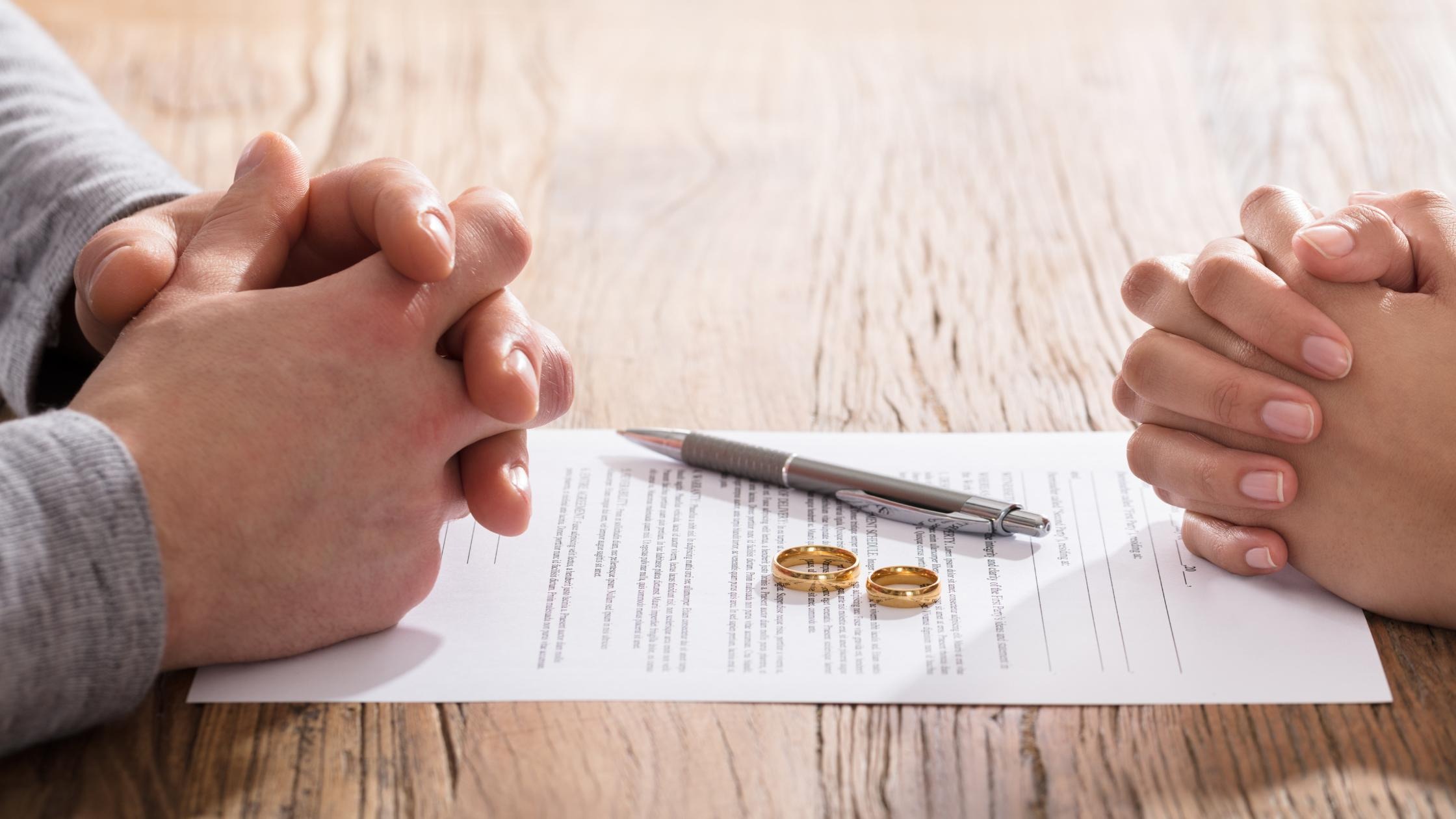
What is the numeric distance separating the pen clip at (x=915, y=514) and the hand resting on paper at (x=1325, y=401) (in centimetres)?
12

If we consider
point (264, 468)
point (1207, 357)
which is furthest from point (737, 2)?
point (264, 468)

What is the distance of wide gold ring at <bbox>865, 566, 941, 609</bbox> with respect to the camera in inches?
29.0

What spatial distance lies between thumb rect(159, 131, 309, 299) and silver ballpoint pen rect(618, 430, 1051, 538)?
0.26m

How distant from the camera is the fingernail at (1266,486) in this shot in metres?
0.75

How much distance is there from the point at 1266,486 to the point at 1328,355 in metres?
0.08

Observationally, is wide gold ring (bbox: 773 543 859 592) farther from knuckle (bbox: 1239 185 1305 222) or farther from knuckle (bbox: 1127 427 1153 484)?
knuckle (bbox: 1239 185 1305 222)

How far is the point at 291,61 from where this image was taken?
155 cm

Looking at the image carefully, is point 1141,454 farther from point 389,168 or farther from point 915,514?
point 389,168

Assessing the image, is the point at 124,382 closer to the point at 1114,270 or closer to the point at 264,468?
the point at 264,468

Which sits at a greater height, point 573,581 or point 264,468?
point 264,468

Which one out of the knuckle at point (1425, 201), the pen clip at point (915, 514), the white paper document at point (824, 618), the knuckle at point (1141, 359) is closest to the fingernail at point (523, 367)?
the white paper document at point (824, 618)

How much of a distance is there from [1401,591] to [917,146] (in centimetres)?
77

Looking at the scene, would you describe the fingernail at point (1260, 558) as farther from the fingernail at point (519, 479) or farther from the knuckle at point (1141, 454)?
the fingernail at point (519, 479)

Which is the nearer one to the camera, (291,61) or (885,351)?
(885,351)
